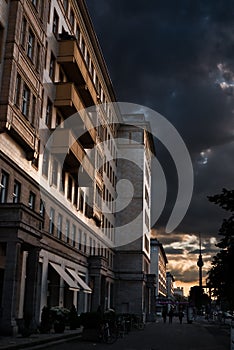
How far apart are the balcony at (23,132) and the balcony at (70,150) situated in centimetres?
536

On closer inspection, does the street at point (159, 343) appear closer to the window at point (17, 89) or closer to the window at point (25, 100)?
the window at point (17, 89)

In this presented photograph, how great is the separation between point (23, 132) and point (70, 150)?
830 cm

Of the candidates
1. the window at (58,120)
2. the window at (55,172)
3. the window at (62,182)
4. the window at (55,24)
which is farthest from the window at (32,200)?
the window at (55,24)

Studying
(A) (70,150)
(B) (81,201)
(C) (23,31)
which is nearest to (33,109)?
(C) (23,31)

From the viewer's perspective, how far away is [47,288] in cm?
3731

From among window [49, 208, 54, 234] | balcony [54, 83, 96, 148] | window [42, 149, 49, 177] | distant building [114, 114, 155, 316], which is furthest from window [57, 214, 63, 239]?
distant building [114, 114, 155, 316]

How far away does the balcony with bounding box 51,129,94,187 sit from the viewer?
121ft

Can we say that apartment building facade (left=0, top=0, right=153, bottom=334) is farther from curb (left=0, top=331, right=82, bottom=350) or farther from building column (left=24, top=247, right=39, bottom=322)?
curb (left=0, top=331, right=82, bottom=350)

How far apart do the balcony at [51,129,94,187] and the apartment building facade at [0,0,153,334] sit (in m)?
0.07

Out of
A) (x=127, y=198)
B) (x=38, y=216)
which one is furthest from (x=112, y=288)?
(x=38, y=216)

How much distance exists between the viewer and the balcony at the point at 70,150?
3688 cm

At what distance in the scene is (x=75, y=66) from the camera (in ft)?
130

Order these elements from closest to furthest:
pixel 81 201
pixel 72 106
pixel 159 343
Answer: pixel 159 343 → pixel 72 106 → pixel 81 201

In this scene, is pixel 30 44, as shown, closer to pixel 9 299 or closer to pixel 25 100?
pixel 25 100
